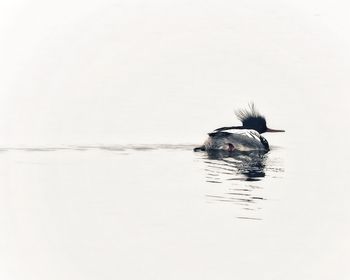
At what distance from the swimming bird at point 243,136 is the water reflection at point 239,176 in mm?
220

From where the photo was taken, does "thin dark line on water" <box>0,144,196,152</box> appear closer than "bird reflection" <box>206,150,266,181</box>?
No

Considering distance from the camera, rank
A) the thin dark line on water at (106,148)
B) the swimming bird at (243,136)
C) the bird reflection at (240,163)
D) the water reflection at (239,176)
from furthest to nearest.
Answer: the swimming bird at (243,136) → the thin dark line on water at (106,148) → the bird reflection at (240,163) → the water reflection at (239,176)

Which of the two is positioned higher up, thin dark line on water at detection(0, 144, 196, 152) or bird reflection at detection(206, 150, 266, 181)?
thin dark line on water at detection(0, 144, 196, 152)

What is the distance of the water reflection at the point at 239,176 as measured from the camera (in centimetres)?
835

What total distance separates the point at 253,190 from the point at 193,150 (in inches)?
124

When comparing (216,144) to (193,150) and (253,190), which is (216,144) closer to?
(193,150)

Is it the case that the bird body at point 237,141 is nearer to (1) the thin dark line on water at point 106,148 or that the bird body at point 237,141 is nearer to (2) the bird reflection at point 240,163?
(2) the bird reflection at point 240,163

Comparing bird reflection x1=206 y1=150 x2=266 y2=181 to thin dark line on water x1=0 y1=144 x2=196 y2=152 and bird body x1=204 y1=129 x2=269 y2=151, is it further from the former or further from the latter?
thin dark line on water x1=0 y1=144 x2=196 y2=152

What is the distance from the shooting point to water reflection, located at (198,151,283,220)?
835 centimetres

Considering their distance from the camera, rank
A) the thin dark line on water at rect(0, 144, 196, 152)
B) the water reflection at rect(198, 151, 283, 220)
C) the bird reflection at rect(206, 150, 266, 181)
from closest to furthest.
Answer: the water reflection at rect(198, 151, 283, 220), the bird reflection at rect(206, 150, 266, 181), the thin dark line on water at rect(0, 144, 196, 152)

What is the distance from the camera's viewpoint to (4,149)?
11.0 meters

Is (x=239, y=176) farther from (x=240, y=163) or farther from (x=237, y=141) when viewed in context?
(x=237, y=141)

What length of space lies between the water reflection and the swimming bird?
0.22m

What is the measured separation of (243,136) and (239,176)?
10.5 feet
